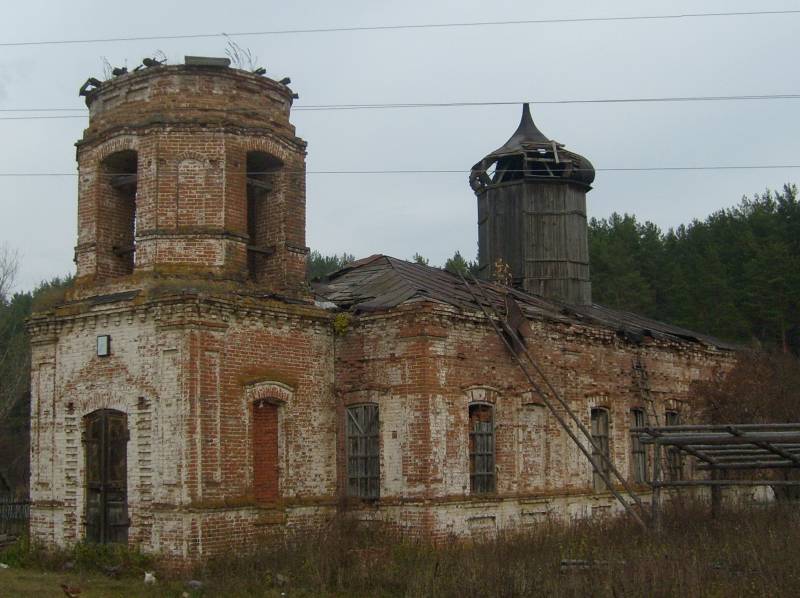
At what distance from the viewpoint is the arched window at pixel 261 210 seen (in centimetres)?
1730

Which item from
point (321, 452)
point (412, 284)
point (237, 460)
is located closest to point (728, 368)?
point (412, 284)

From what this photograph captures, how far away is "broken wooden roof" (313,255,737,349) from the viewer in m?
17.4

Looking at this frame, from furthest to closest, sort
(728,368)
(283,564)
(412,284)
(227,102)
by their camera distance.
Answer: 1. (728,368)
2. (412,284)
3. (227,102)
4. (283,564)

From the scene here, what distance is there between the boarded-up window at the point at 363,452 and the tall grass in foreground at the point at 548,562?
28.8 inches

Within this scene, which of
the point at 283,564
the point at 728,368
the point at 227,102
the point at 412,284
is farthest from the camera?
the point at 728,368

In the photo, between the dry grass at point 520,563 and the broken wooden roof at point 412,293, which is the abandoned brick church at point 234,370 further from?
the dry grass at point 520,563

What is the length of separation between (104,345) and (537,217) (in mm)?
12717

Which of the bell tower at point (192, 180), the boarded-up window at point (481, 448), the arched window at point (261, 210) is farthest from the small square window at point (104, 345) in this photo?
the boarded-up window at point (481, 448)

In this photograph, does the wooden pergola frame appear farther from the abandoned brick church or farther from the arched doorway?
the arched doorway

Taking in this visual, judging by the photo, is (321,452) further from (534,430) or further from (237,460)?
(534,430)

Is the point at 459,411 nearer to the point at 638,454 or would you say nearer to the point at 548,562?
the point at 548,562

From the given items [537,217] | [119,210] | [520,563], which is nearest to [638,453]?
[537,217]

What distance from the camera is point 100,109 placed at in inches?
679

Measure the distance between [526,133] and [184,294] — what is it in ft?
44.3
